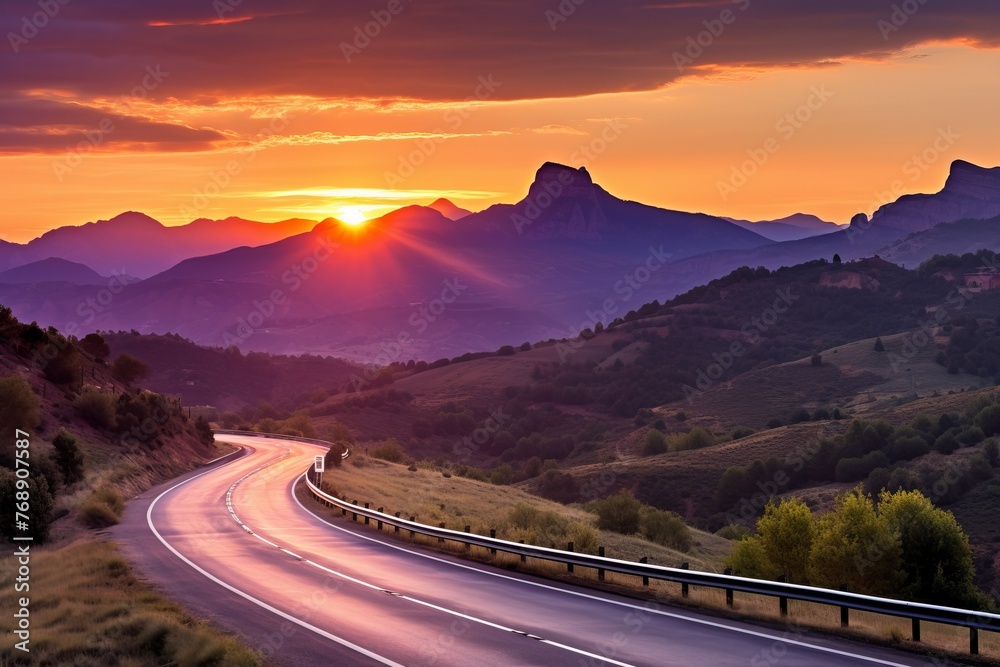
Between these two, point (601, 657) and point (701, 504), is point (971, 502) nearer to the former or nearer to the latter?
Answer: point (701, 504)

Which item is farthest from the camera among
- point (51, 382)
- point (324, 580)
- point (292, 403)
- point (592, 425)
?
point (292, 403)

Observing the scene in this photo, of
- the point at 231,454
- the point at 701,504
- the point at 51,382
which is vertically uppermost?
the point at 51,382

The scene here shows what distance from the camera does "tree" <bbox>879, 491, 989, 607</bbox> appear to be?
25672 mm

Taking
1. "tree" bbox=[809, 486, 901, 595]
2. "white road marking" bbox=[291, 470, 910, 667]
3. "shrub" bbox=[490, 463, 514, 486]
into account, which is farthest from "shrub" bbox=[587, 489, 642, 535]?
"shrub" bbox=[490, 463, 514, 486]

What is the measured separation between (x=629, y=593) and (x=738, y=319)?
165 meters

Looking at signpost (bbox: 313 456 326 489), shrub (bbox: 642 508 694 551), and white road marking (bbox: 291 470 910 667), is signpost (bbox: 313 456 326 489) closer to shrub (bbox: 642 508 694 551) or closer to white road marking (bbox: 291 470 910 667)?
Answer: shrub (bbox: 642 508 694 551)

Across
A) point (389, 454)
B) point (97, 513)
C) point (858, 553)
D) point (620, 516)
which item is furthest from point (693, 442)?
point (97, 513)

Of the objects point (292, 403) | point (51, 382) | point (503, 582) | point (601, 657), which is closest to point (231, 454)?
point (51, 382)

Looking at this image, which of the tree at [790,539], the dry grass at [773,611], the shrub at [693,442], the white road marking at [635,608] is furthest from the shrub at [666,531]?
the shrub at [693,442]

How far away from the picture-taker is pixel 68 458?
35594 millimetres

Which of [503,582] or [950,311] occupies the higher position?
[950,311]

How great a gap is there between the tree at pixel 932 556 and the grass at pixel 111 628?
19233 mm

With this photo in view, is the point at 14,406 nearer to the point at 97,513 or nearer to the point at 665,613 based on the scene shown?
the point at 97,513

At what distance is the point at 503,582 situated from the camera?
63.9 ft
